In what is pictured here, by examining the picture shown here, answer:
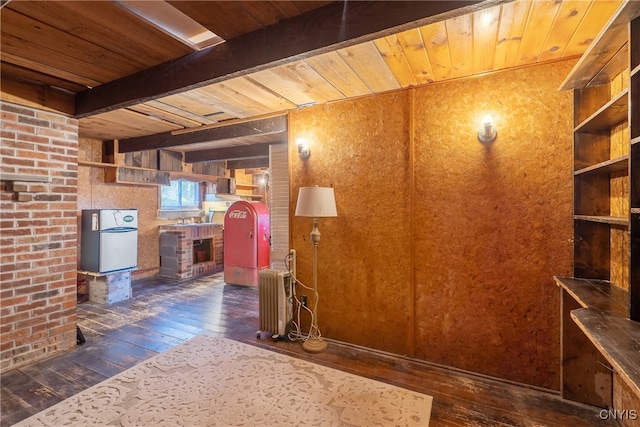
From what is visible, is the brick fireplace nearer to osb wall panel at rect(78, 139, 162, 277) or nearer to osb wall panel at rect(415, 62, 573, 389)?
osb wall panel at rect(78, 139, 162, 277)

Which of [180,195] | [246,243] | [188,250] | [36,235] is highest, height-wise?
[180,195]

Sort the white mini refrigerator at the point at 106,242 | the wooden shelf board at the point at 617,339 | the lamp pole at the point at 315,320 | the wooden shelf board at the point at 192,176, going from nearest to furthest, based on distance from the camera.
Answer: the wooden shelf board at the point at 617,339, the lamp pole at the point at 315,320, the white mini refrigerator at the point at 106,242, the wooden shelf board at the point at 192,176

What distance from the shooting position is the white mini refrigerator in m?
4.19

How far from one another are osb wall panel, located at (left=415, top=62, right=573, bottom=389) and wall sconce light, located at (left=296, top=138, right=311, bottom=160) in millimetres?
1086

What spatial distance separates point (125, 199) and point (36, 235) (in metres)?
2.91

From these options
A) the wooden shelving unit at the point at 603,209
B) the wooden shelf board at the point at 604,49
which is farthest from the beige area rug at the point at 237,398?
the wooden shelf board at the point at 604,49

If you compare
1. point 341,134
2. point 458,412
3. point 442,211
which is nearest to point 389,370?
point 458,412

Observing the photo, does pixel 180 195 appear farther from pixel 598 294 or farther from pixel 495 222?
pixel 598 294

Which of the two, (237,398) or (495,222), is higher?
(495,222)

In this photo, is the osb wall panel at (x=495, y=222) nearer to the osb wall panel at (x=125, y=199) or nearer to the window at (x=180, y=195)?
the osb wall panel at (x=125, y=199)

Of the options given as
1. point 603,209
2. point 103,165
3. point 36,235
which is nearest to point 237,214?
point 103,165

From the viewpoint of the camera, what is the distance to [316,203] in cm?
253

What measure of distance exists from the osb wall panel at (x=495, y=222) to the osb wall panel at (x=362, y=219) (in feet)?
0.53

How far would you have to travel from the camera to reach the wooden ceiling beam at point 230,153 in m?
4.84
